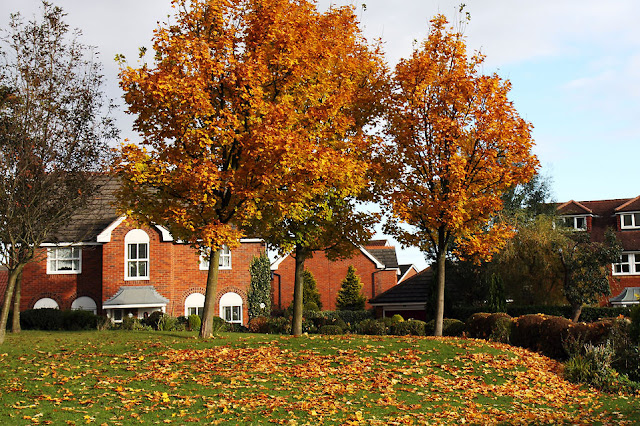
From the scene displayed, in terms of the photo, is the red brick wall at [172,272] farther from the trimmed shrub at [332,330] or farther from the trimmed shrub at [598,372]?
the trimmed shrub at [598,372]

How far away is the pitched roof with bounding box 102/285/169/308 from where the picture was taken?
116 ft

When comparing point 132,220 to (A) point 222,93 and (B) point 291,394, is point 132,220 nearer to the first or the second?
(A) point 222,93

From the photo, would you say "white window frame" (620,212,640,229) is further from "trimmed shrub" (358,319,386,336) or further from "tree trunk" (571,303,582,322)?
"trimmed shrub" (358,319,386,336)

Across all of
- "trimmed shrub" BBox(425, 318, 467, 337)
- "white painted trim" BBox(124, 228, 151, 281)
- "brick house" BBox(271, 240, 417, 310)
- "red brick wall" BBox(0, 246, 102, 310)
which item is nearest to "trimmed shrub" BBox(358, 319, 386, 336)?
"trimmed shrub" BBox(425, 318, 467, 337)

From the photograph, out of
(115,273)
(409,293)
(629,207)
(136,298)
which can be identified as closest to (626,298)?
(629,207)

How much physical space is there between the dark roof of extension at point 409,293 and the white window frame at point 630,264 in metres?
16.6

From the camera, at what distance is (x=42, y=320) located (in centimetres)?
3006

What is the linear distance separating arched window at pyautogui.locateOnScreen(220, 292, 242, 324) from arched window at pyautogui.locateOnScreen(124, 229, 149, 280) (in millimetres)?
4853

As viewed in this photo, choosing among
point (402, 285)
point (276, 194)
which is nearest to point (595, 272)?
point (402, 285)

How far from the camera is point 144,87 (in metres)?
18.1

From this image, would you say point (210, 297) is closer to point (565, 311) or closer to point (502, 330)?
point (502, 330)

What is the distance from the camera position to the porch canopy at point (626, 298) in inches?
1842

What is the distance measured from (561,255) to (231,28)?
969 inches

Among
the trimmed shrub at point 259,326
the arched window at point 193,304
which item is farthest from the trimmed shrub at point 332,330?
the arched window at point 193,304
